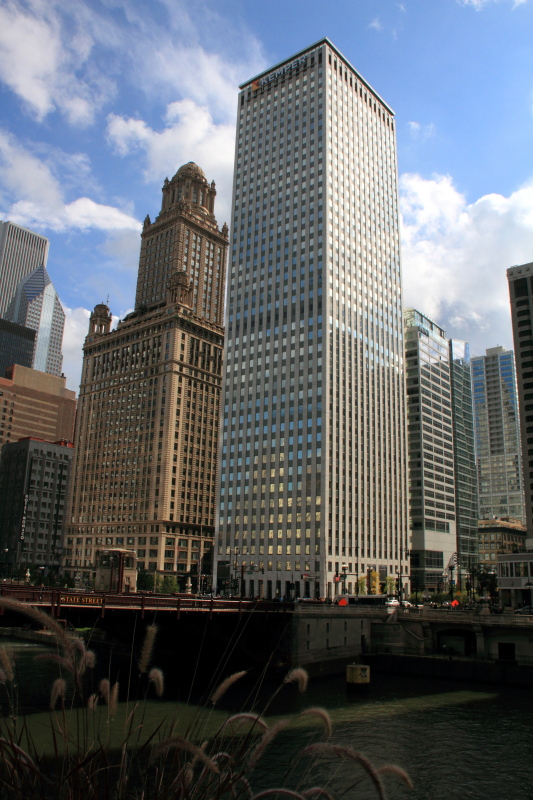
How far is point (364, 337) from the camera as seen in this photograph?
16225 cm

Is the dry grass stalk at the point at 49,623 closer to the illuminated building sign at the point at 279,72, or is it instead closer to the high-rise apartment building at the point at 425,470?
the high-rise apartment building at the point at 425,470

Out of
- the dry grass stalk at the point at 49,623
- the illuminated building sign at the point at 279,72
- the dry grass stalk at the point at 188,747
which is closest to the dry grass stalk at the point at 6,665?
the dry grass stalk at the point at 49,623

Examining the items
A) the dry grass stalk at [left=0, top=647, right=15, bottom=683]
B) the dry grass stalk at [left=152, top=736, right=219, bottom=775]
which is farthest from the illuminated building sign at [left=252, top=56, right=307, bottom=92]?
the dry grass stalk at [left=152, top=736, right=219, bottom=775]

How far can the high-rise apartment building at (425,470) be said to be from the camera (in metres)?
180

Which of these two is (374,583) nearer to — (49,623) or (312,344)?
(312,344)

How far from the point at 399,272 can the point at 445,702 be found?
142 m

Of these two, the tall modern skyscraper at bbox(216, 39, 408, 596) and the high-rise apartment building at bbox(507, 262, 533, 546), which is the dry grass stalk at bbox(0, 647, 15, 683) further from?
the high-rise apartment building at bbox(507, 262, 533, 546)

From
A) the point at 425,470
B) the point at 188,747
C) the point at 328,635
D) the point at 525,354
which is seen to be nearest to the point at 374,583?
the point at 425,470

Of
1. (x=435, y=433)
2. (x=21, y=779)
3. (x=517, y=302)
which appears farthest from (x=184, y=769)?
(x=435, y=433)

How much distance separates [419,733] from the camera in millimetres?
45219

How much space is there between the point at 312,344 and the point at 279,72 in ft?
257

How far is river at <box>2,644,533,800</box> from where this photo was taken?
34.9m

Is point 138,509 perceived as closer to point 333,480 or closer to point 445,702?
point 333,480

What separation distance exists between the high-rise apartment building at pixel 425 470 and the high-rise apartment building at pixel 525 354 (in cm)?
2921
